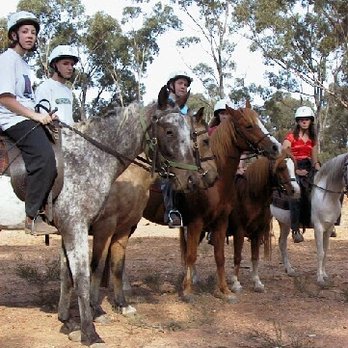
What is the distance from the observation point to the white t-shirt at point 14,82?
5617 millimetres

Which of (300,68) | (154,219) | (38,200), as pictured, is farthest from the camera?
(300,68)

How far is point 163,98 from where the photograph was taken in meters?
5.90

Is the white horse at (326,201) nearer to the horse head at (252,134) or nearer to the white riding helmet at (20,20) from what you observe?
the horse head at (252,134)

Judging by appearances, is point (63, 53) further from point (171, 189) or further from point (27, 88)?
point (171, 189)

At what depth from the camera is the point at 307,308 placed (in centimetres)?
782

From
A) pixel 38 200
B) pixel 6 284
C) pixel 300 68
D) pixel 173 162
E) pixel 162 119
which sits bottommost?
pixel 6 284

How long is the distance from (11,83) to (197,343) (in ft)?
10.8

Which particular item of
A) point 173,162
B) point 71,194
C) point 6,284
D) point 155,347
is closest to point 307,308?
point 155,347

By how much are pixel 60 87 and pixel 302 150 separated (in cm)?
520

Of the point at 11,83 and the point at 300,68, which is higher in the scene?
the point at 300,68

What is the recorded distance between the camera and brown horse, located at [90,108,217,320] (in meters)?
6.76

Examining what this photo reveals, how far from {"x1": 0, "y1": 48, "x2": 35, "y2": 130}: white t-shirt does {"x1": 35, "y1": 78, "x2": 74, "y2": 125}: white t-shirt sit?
1.61 ft

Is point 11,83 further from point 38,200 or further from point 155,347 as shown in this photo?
point 155,347

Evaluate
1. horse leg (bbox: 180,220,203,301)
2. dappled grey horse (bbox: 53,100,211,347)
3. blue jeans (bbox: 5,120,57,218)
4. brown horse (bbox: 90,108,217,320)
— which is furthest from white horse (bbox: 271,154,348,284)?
blue jeans (bbox: 5,120,57,218)
